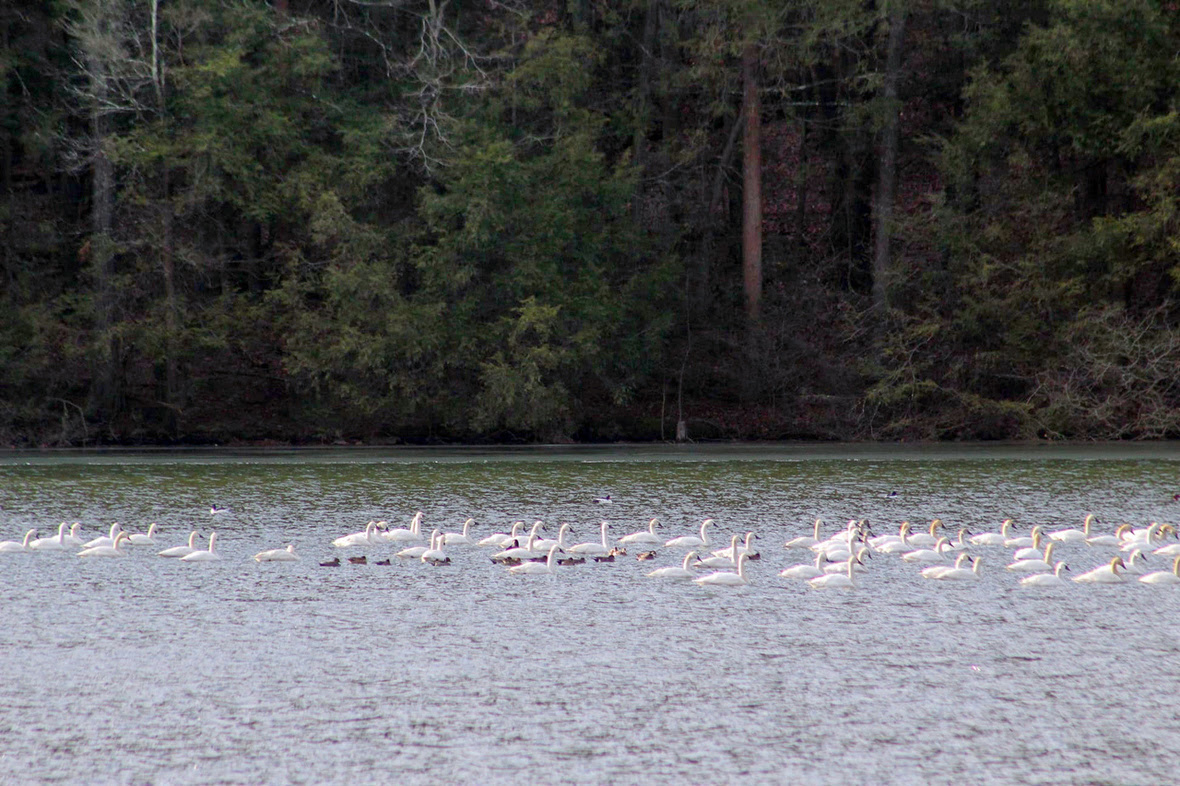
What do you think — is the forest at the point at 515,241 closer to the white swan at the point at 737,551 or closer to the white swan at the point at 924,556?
the white swan at the point at 737,551

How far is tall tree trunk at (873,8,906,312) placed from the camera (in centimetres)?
3362

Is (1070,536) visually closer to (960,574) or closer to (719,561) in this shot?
(960,574)

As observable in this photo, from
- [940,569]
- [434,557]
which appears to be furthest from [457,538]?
[940,569]

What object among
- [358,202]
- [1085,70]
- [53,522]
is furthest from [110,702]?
[1085,70]

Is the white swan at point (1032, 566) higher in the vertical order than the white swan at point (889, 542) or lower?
lower

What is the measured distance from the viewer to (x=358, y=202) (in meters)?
32.6

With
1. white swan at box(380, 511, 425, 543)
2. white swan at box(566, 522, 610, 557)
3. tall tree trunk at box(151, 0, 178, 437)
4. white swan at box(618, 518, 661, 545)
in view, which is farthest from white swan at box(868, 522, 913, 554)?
tall tree trunk at box(151, 0, 178, 437)

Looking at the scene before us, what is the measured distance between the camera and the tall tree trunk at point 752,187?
114 feet

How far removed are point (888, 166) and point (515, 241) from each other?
31.7 feet

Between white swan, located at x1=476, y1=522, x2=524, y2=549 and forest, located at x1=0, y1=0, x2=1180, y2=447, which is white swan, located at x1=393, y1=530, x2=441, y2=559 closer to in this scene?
white swan, located at x1=476, y1=522, x2=524, y2=549

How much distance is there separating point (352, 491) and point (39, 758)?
13.6 meters

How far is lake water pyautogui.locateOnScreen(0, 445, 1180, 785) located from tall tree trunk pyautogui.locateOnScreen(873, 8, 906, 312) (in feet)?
53.0

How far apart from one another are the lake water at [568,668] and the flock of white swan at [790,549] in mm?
191

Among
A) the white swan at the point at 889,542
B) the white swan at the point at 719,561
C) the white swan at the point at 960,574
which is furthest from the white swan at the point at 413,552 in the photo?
the white swan at the point at 960,574
